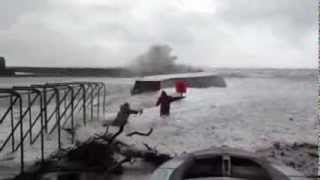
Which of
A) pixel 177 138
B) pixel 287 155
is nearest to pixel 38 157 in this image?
pixel 177 138

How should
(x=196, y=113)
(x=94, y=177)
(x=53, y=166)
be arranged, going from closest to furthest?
1. (x=94, y=177)
2. (x=53, y=166)
3. (x=196, y=113)

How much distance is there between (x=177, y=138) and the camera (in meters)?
7.70

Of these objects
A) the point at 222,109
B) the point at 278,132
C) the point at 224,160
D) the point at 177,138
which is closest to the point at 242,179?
the point at 224,160

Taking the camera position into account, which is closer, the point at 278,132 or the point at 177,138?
the point at 177,138

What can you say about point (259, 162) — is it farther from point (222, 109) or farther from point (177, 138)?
point (222, 109)

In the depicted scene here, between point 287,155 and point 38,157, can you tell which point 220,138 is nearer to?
point 287,155

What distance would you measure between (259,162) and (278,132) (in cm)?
516

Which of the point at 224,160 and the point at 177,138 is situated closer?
the point at 224,160

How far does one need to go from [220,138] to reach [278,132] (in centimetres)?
161

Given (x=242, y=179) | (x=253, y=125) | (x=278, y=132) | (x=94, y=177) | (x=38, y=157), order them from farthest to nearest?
(x=253, y=125) → (x=278, y=132) → (x=38, y=157) → (x=94, y=177) → (x=242, y=179)

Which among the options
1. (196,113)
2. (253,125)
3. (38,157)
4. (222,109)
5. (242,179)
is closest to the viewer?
(242,179)

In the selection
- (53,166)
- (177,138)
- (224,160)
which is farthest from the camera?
(177,138)

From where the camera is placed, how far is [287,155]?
6.20 meters

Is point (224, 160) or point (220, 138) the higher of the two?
point (224, 160)
